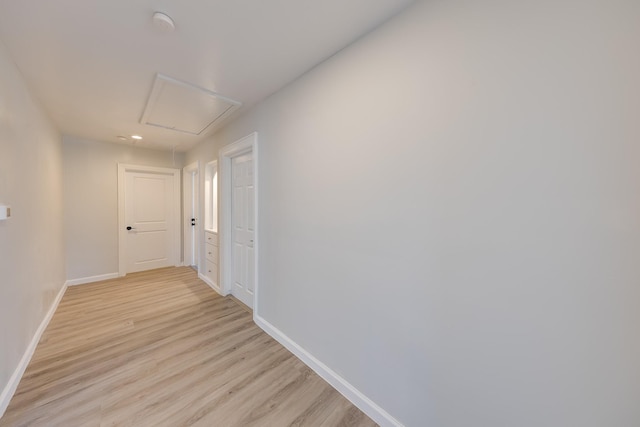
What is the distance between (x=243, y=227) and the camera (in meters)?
3.07

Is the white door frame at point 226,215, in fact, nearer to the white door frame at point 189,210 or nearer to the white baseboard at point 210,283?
the white baseboard at point 210,283

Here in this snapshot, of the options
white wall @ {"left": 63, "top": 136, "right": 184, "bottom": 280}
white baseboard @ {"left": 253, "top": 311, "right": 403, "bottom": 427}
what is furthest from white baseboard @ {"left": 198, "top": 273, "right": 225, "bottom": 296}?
white wall @ {"left": 63, "top": 136, "right": 184, "bottom": 280}

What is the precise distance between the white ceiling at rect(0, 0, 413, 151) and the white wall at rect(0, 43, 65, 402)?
0.95ft

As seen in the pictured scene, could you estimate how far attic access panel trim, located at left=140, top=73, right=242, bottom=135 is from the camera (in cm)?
215

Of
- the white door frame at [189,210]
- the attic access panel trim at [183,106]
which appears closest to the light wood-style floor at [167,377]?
the white door frame at [189,210]

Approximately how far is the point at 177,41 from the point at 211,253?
3.06 m

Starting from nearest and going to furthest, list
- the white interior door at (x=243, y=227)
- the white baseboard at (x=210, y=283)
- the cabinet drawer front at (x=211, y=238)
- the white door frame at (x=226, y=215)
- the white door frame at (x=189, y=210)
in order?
the white interior door at (x=243, y=227) → the white door frame at (x=226, y=215) → the white baseboard at (x=210, y=283) → the cabinet drawer front at (x=211, y=238) → the white door frame at (x=189, y=210)

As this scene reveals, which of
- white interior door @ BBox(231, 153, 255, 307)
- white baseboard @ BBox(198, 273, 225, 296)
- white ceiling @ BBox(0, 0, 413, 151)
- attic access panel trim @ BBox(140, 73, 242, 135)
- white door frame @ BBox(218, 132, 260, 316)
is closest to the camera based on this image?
white ceiling @ BBox(0, 0, 413, 151)

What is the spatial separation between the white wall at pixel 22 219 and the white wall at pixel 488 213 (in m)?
2.19

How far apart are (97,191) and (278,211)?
3.83 m

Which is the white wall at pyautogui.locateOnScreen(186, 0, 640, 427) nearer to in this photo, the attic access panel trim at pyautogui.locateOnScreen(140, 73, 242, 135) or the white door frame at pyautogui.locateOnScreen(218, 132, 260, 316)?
the attic access panel trim at pyautogui.locateOnScreen(140, 73, 242, 135)

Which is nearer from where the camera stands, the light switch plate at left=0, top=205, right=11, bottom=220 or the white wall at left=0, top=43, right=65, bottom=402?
the light switch plate at left=0, top=205, right=11, bottom=220

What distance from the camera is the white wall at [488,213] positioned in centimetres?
80

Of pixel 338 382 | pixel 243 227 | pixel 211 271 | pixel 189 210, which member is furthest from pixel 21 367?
pixel 189 210
